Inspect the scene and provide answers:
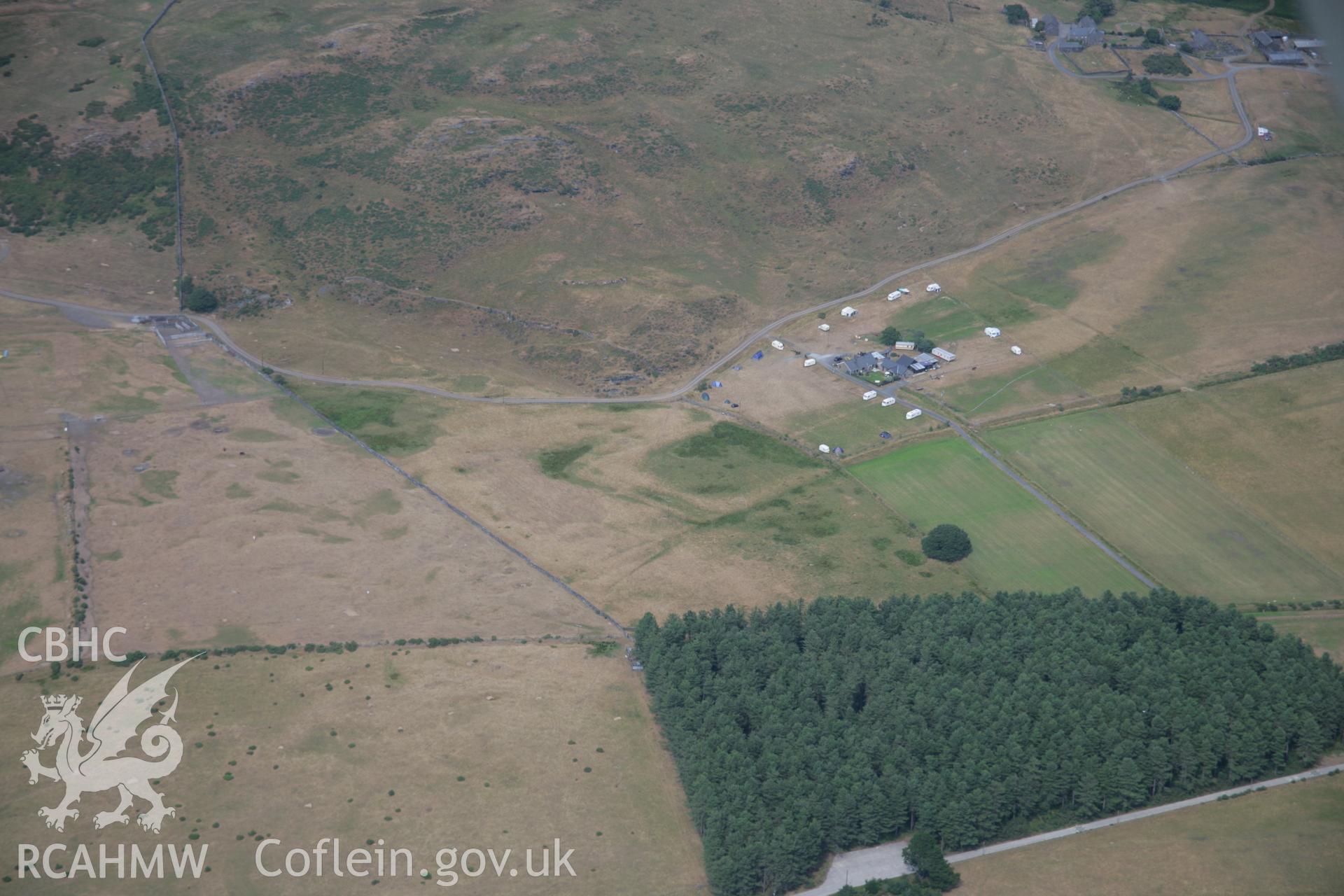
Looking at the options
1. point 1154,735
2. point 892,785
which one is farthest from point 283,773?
point 1154,735

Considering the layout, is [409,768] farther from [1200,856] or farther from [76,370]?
[76,370]

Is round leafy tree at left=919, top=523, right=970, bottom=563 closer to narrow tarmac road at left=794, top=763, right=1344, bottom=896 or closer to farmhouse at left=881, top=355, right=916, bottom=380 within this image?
farmhouse at left=881, top=355, right=916, bottom=380

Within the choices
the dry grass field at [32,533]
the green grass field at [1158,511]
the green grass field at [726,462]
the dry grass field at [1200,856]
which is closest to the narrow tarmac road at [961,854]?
the dry grass field at [1200,856]

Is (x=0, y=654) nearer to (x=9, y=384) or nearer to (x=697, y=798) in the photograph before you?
(x=9, y=384)

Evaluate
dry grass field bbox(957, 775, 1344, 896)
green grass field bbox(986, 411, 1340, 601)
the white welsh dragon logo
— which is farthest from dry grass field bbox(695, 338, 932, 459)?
the white welsh dragon logo

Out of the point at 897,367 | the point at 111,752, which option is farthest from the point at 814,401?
the point at 111,752
